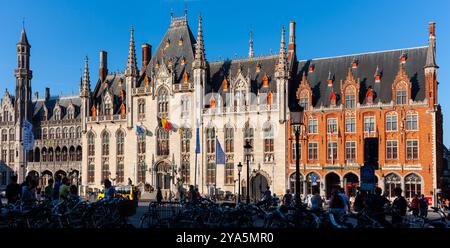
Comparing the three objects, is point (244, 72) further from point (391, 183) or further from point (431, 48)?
point (391, 183)

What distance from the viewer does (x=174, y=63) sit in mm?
61031

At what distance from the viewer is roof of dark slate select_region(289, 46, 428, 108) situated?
1922 inches

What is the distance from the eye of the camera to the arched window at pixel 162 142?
58.9m

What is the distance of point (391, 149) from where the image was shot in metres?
48.1

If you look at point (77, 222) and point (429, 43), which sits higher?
point (429, 43)

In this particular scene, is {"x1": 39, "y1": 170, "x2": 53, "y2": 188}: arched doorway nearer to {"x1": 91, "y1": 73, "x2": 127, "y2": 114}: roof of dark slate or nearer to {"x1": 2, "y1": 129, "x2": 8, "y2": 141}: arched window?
{"x1": 2, "y1": 129, "x2": 8, "y2": 141}: arched window

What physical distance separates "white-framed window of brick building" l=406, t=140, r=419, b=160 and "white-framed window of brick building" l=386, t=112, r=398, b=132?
68.0 inches

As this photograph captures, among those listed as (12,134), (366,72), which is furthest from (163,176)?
(12,134)

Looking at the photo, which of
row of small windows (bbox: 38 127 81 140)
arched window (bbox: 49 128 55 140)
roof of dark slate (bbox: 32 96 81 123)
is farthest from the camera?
roof of dark slate (bbox: 32 96 81 123)

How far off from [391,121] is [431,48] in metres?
7.22

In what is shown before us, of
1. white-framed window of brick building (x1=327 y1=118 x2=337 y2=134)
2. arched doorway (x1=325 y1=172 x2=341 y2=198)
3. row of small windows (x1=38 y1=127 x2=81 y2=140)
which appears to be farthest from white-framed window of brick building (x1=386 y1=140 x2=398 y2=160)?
row of small windows (x1=38 y1=127 x2=81 y2=140)
